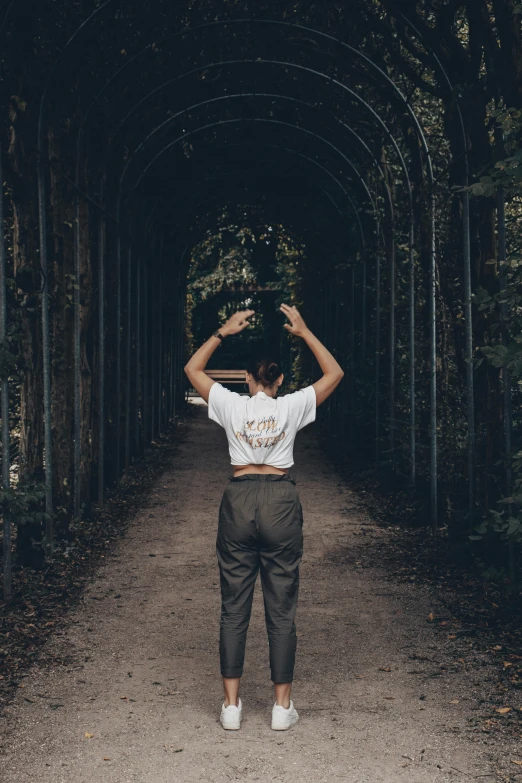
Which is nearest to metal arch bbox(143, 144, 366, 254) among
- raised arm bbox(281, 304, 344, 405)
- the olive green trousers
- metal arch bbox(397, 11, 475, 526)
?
metal arch bbox(397, 11, 475, 526)

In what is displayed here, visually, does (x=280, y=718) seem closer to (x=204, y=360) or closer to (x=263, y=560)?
(x=263, y=560)

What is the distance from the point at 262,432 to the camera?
445 cm

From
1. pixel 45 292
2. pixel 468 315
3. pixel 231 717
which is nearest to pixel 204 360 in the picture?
pixel 231 717

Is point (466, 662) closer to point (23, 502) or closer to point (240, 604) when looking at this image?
point (240, 604)

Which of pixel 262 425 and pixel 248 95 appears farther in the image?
pixel 248 95

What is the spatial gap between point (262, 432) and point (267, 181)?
15556mm

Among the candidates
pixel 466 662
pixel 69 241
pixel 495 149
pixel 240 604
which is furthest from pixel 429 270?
pixel 240 604

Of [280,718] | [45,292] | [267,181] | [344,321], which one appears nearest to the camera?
[280,718]

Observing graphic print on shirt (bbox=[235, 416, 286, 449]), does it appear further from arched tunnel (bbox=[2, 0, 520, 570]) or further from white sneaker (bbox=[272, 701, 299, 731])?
arched tunnel (bbox=[2, 0, 520, 570])

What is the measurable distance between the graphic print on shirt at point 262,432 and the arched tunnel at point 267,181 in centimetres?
157

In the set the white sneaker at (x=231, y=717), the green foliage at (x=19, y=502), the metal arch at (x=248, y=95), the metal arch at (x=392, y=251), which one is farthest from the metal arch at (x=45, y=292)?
the metal arch at (x=248, y=95)

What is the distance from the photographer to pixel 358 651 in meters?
5.66

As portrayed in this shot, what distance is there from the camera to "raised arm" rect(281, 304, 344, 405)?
4551mm

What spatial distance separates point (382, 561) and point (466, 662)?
273cm
